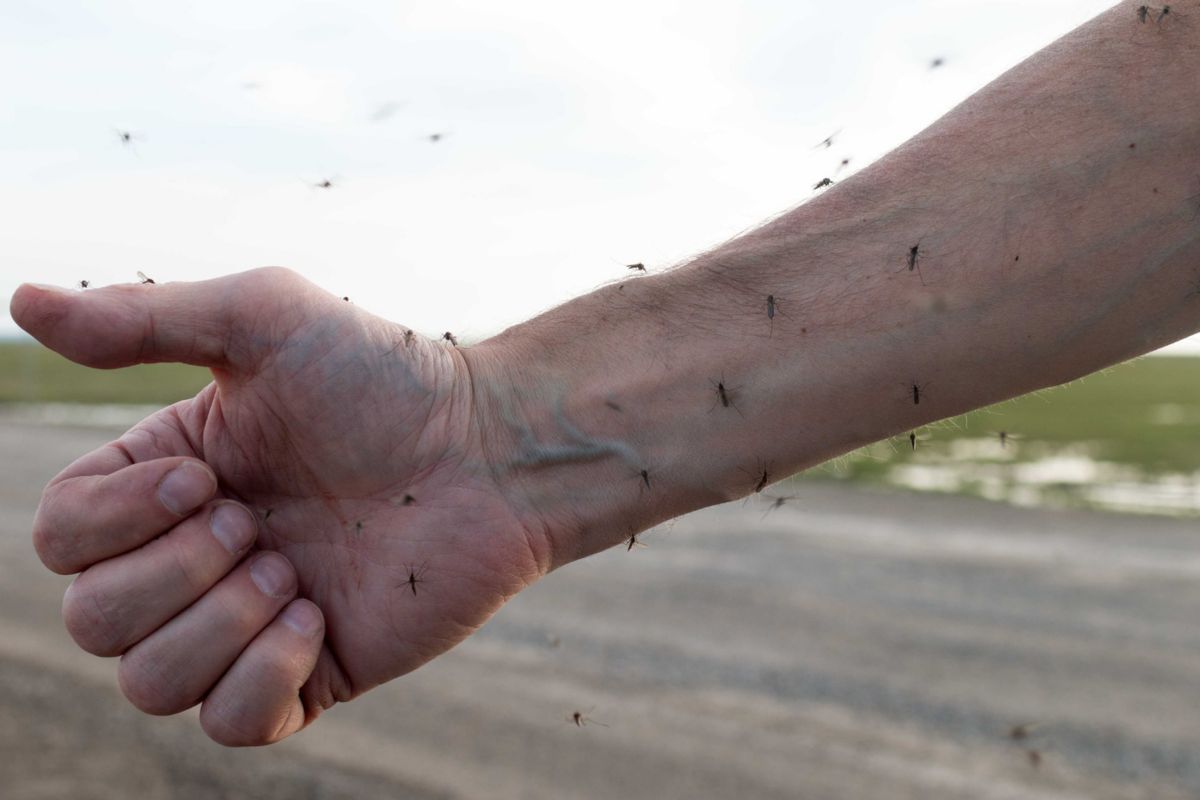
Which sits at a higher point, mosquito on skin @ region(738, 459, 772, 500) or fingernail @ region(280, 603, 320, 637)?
mosquito on skin @ region(738, 459, 772, 500)

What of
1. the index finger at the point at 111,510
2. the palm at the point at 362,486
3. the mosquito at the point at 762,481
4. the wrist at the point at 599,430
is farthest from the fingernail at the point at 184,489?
the mosquito at the point at 762,481

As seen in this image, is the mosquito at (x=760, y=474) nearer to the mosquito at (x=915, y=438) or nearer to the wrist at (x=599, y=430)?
the wrist at (x=599, y=430)

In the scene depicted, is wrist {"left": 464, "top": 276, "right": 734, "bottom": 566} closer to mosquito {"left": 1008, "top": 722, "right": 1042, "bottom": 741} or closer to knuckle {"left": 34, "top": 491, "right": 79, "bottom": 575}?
knuckle {"left": 34, "top": 491, "right": 79, "bottom": 575}

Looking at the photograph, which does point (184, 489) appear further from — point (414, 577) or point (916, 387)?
point (916, 387)

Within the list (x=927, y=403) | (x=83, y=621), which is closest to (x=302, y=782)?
(x=83, y=621)

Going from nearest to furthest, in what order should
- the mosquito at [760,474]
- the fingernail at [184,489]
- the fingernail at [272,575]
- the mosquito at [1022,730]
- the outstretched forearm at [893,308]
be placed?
1. the outstretched forearm at [893,308]
2. the fingernail at [184,489]
3. the fingernail at [272,575]
4. the mosquito at [760,474]
5. the mosquito at [1022,730]

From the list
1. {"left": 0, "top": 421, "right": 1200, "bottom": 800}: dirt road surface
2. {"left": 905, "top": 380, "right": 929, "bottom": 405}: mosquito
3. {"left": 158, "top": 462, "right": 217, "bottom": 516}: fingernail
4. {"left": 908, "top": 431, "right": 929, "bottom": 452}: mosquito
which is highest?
{"left": 905, "top": 380, "right": 929, "bottom": 405}: mosquito

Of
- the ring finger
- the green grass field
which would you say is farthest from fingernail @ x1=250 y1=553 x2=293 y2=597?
the green grass field

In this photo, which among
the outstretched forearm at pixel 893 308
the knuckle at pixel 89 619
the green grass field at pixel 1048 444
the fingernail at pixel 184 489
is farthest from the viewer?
the green grass field at pixel 1048 444
